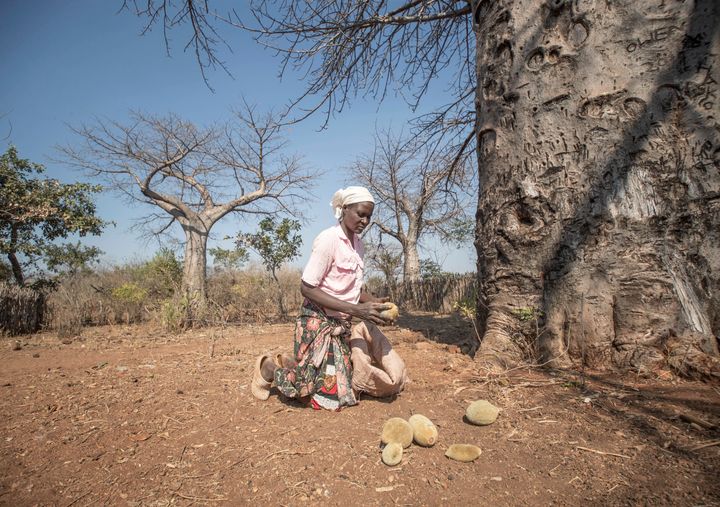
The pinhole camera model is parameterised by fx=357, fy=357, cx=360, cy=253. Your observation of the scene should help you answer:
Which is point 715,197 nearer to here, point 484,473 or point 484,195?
point 484,195

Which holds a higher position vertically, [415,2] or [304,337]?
[415,2]

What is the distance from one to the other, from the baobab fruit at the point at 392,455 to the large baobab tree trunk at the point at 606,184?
54.2 inches

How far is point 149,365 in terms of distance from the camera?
3633 mm

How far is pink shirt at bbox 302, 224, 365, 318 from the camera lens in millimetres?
2199

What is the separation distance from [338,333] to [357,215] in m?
0.77

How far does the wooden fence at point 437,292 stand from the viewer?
34.1 feet

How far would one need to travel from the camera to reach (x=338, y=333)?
2.30 m

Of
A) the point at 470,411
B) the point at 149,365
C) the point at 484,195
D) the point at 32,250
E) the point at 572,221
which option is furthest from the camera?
the point at 32,250

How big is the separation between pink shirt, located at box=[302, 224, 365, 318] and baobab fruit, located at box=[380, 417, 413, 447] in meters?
0.82

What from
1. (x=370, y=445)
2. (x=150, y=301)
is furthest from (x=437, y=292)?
(x=370, y=445)

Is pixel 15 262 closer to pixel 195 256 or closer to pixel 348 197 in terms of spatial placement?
pixel 195 256

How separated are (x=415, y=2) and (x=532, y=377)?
441 cm

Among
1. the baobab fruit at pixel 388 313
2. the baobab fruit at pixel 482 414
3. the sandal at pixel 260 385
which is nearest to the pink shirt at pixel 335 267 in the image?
the baobab fruit at pixel 388 313

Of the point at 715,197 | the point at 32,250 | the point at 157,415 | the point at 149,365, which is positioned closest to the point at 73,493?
the point at 157,415
